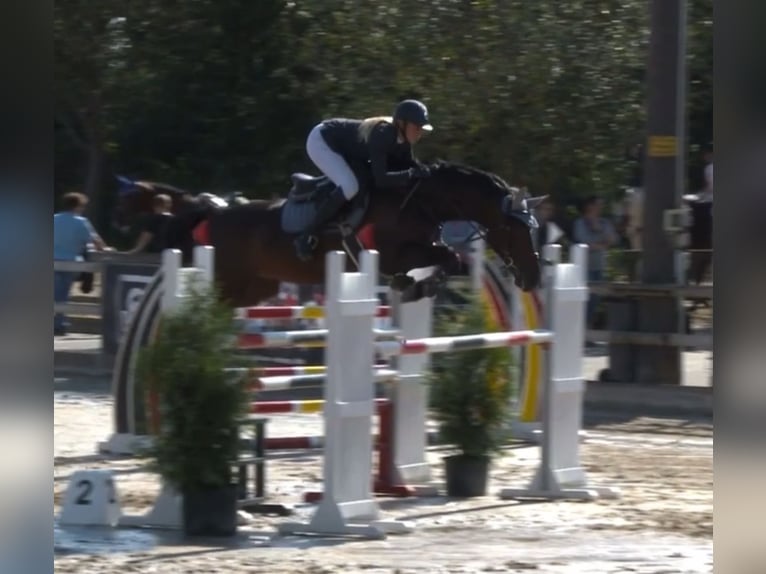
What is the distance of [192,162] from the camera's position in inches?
999

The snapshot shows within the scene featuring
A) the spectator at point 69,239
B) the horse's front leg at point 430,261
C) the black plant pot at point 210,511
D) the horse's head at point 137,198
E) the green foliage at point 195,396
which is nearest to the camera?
the green foliage at point 195,396

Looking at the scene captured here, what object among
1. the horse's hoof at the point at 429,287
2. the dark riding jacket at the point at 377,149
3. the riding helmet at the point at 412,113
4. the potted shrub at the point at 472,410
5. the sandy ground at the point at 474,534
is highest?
the riding helmet at the point at 412,113

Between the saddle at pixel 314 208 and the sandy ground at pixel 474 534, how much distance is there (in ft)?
7.46

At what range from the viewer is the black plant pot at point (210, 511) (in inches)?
271

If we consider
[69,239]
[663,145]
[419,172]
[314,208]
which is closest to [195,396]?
[419,172]

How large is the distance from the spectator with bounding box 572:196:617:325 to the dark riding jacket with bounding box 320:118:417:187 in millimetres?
5851

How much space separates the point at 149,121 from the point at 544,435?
18482mm

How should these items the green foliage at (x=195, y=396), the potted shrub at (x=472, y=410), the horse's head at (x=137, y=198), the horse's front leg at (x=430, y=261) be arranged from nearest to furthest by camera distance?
the green foliage at (x=195, y=396), the potted shrub at (x=472, y=410), the horse's front leg at (x=430, y=261), the horse's head at (x=137, y=198)

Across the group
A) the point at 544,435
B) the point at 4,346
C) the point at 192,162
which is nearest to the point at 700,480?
the point at 544,435

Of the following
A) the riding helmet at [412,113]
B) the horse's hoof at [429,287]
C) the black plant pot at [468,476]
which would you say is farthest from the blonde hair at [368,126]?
the black plant pot at [468,476]

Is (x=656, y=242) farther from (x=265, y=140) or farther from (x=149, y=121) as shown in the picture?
(x=149, y=121)

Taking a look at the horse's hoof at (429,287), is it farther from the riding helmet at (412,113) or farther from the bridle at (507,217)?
the riding helmet at (412,113)

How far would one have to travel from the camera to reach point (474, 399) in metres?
8.16

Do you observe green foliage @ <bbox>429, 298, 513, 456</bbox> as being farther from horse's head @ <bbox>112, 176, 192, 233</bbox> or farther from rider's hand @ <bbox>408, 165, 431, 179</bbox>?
horse's head @ <bbox>112, 176, 192, 233</bbox>
